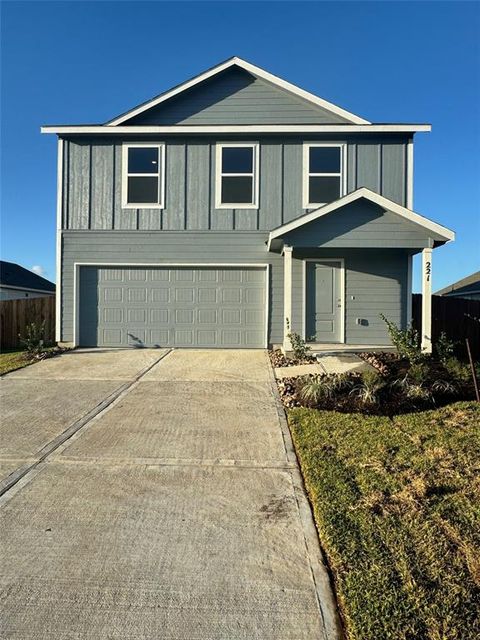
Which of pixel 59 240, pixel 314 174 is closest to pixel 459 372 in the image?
pixel 314 174

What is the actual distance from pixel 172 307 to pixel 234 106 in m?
6.03

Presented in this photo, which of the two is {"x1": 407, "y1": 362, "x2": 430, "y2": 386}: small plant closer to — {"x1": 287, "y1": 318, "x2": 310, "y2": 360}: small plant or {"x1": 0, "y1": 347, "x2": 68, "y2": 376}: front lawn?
{"x1": 287, "y1": 318, "x2": 310, "y2": 360}: small plant

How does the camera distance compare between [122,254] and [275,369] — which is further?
[122,254]

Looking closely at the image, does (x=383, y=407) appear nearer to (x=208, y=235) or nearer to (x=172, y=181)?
(x=208, y=235)

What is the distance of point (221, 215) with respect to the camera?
1169 centimetres

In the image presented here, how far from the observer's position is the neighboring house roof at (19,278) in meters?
22.1

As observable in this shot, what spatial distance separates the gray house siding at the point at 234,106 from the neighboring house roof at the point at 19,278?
Answer: 13863mm

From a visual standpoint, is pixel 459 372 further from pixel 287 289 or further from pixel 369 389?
pixel 287 289

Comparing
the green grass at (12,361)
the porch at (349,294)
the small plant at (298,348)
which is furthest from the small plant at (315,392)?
the green grass at (12,361)

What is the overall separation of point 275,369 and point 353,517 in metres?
5.67

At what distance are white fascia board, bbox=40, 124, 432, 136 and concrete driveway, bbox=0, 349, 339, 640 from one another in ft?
27.6

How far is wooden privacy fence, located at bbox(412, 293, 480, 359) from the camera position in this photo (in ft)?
33.3

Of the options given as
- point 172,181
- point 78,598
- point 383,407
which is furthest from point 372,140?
point 78,598

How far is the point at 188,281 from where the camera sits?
463 inches
